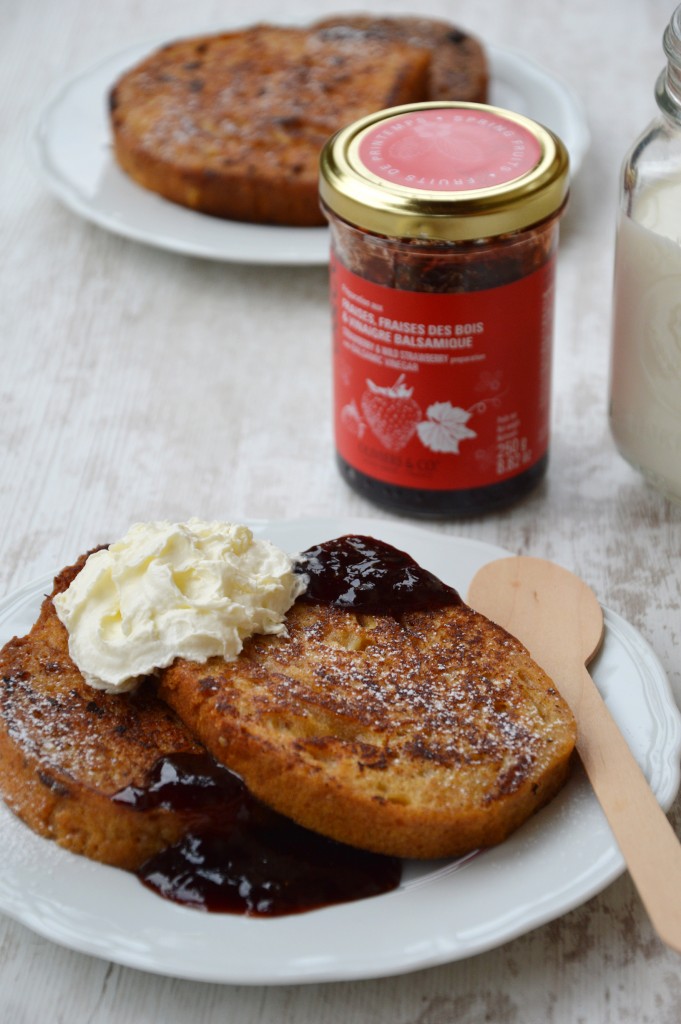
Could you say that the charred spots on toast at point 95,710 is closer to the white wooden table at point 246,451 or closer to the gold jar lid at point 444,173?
Answer: the white wooden table at point 246,451

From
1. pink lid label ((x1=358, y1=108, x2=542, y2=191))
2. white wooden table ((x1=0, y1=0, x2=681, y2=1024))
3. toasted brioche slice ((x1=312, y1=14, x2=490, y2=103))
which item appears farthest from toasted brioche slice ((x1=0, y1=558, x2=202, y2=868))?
toasted brioche slice ((x1=312, y1=14, x2=490, y2=103))

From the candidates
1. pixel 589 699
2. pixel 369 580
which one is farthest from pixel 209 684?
pixel 589 699

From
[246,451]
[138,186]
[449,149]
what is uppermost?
[449,149]

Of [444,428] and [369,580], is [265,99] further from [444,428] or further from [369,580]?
[369,580]

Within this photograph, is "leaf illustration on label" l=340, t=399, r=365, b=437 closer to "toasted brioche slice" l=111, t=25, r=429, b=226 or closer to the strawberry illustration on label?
the strawberry illustration on label

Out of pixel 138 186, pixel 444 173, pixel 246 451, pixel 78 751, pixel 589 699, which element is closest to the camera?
pixel 78 751

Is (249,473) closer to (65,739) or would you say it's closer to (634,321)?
(634,321)
